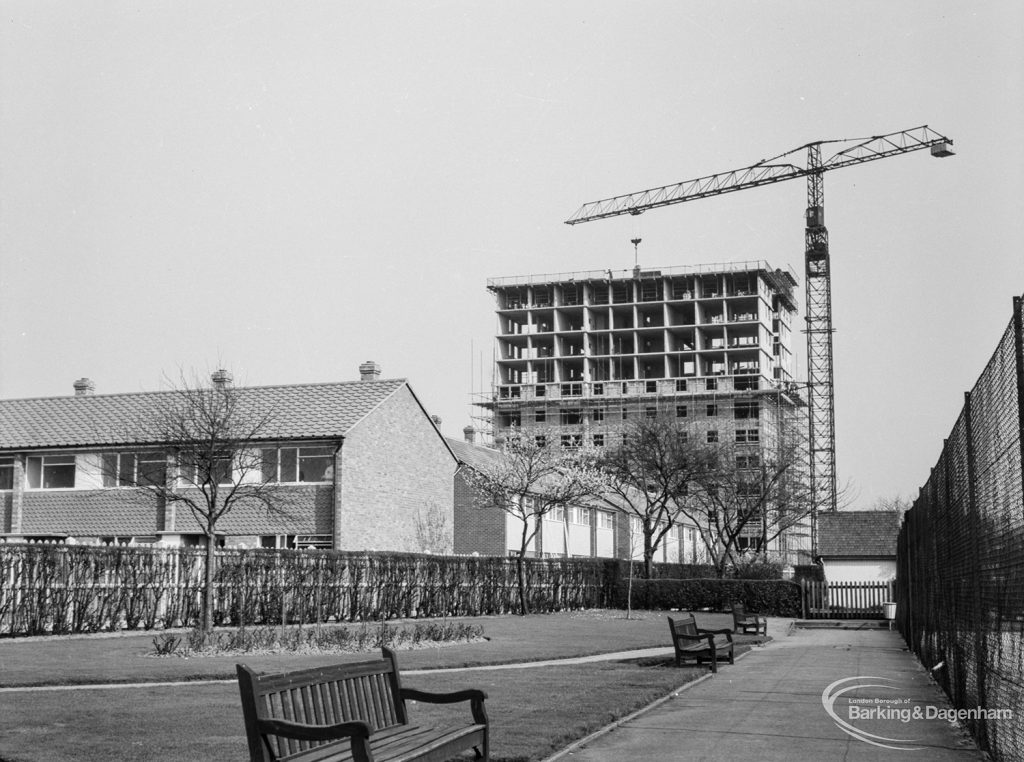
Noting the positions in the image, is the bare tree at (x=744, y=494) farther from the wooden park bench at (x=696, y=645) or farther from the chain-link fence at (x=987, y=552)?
the chain-link fence at (x=987, y=552)

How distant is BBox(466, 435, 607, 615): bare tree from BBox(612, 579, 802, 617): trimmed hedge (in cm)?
441

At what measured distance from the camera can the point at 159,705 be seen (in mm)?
12516

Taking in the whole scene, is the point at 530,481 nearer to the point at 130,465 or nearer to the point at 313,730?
the point at 130,465

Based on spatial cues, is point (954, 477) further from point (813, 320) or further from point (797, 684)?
point (813, 320)

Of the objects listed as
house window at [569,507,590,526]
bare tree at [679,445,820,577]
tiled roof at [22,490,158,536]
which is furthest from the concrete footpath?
house window at [569,507,590,526]

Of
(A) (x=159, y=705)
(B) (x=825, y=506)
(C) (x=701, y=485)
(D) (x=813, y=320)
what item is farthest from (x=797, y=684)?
(D) (x=813, y=320)

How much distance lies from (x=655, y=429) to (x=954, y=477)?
4117 cm

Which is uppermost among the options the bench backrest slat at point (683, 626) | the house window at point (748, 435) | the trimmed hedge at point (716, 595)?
the house window at point (748, 435)

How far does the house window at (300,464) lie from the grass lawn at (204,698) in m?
15.9

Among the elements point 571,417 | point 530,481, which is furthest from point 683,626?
point 571,417

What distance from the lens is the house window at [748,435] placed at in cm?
11900

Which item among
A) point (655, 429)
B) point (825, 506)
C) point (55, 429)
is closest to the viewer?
point (55, 429)

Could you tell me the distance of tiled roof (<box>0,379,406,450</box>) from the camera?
4100 cm

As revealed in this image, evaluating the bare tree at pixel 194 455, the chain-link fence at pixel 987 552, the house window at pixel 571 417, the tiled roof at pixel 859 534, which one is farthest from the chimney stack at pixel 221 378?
the house window at pixel 571 417
